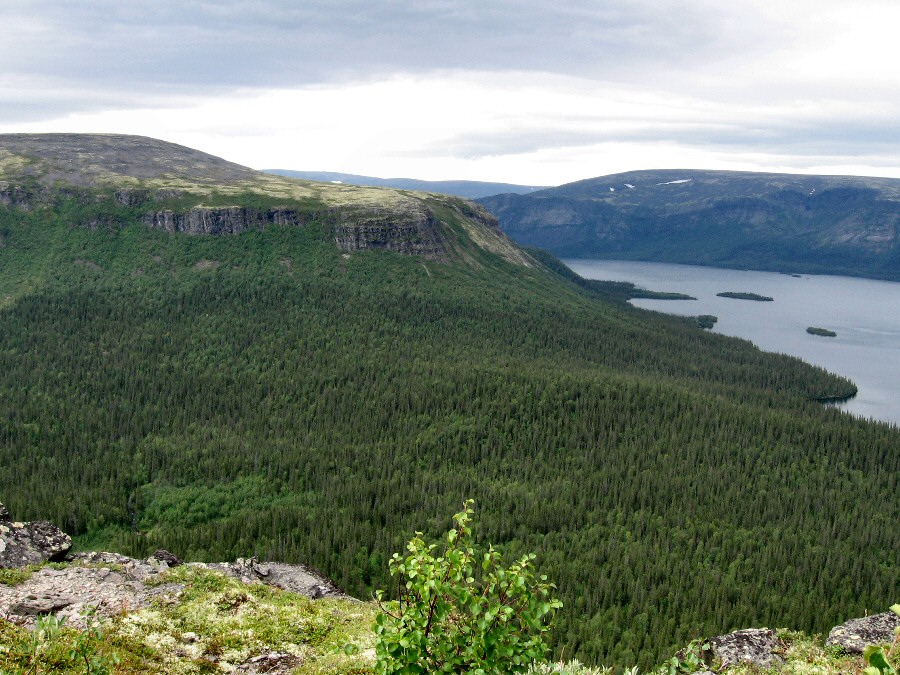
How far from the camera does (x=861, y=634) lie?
37031mm

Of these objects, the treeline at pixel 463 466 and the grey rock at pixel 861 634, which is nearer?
the grey rock at pixel 861 634

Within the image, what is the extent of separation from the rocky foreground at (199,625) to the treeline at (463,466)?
113ft

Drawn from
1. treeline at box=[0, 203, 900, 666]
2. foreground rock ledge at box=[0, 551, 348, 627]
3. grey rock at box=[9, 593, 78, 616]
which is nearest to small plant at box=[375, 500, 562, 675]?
A: foreground rock ledge at box=[0, 551, 348, 627]

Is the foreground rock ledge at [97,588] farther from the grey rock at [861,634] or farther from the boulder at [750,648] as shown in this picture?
the grey rock at [861,634]

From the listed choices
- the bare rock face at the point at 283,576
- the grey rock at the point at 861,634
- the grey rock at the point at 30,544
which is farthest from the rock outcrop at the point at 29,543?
the grey rock at the point at 861,634

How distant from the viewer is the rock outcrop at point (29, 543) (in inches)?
1898

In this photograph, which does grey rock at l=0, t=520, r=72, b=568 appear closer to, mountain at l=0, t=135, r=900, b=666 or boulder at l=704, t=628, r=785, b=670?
mountain at l=0, t=135, r=900, b=666

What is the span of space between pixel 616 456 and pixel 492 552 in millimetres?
122729

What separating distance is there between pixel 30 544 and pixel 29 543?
13 centimetres

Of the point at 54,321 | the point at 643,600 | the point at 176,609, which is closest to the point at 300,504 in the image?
the point at 643,600

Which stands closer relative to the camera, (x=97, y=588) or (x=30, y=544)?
(x=97, y=588)

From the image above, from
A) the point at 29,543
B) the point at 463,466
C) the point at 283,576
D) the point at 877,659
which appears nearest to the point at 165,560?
the point at 29,543

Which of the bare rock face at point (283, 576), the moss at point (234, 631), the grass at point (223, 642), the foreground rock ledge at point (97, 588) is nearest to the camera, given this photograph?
the grass at point (223, 642)

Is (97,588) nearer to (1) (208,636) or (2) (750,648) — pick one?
(1) (208,636)
